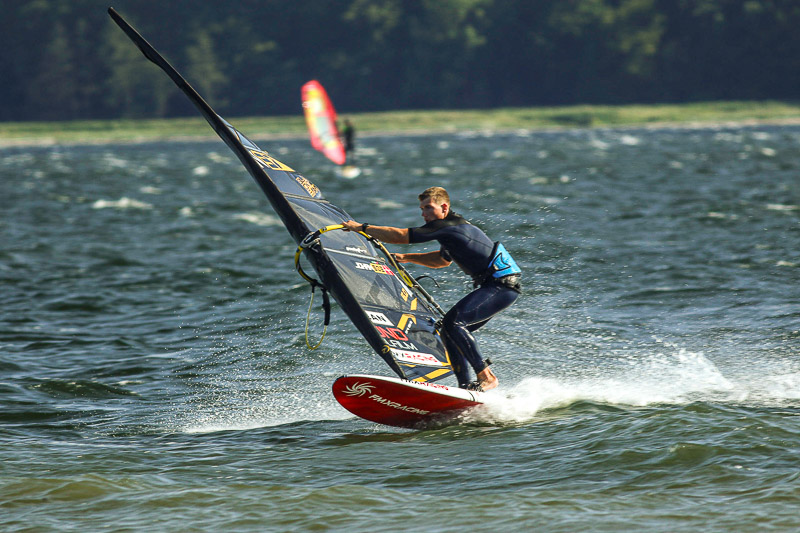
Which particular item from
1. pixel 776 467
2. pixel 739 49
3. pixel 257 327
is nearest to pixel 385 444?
pixel 776 467

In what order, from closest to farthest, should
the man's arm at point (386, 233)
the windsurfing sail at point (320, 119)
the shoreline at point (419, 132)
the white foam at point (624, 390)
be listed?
the man's arm at point (386, 233)
the white foam at point (624, 390)
the windsurfing sail at point (320, 119)
the shoreline at point (419, 132)

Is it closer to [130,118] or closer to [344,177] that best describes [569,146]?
[344,177]

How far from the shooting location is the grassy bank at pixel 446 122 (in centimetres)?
9338

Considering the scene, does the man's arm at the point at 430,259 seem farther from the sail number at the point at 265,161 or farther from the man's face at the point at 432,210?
the sail number at the point at 265,161

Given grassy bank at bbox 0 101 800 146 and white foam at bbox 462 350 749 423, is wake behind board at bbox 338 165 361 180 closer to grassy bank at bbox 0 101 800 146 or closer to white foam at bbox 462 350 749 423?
white foam at bbox 462 350 749 423

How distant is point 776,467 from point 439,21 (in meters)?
122

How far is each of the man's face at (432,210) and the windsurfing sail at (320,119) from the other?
733 inches

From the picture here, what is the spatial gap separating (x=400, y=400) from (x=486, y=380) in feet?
3.28

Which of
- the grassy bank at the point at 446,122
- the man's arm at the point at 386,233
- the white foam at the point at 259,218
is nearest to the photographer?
the man's arm at the point at 386,233

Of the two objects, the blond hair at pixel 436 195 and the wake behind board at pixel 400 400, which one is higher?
the blond hair at pixel 436 195

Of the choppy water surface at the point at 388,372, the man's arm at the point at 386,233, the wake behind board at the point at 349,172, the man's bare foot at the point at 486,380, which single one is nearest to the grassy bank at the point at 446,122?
the wake behind board at the point at 349,172

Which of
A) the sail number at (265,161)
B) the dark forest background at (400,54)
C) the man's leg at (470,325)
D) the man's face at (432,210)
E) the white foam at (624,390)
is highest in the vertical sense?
the dark forest background at (400,54)

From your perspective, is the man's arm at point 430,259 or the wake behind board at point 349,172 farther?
the wake behind board at point 349,172

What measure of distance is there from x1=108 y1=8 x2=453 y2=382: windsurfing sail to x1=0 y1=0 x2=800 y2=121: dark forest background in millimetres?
103847
